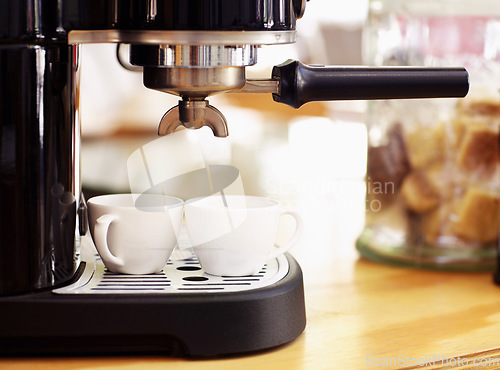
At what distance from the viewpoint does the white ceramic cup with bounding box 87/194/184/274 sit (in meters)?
0.59

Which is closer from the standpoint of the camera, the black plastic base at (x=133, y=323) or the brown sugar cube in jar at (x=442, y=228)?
the black plastic base at (x=133, y=323)

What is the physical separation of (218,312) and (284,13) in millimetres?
225

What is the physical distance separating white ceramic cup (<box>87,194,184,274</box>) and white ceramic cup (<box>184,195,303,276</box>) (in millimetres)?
18

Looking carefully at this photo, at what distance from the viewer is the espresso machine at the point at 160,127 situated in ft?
1.74

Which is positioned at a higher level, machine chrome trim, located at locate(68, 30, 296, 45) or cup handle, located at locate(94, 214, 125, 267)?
machine chrome trim, located at locate(68, 30, 296, 45)

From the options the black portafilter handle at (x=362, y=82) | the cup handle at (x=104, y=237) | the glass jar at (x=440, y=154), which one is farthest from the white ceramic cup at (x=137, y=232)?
the glass jar at (x=440, y=154)

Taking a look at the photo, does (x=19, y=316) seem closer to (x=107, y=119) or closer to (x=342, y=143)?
(x=342, y=143)

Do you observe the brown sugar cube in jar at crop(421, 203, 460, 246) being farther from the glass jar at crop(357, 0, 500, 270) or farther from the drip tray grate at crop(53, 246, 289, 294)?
the drip tray grate at crop(53, 246, 289, 294)

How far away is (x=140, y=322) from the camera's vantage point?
552 millimetres

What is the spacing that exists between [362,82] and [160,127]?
6.2 inches

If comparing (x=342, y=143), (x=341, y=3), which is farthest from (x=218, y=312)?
(x=341, y=3)

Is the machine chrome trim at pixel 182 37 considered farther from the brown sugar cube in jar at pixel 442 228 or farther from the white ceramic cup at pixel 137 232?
the brown sugar cube in jar at pixel 442 228

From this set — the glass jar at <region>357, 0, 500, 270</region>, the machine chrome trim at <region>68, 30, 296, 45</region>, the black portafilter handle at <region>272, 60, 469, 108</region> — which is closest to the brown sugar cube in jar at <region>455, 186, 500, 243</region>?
the glass jar at <region>357, 0, 500, 270</region>

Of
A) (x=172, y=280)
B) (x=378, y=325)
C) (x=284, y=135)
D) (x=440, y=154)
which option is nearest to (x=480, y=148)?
(x=440, y=154)
